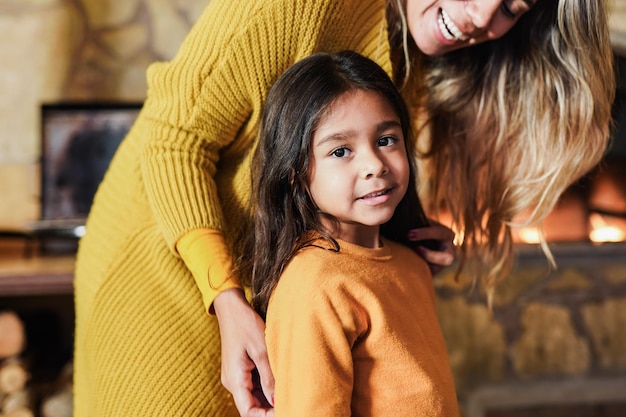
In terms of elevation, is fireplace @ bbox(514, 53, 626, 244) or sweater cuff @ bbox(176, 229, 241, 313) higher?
sweater cuff @ bbox(176, 229, 241, 313)

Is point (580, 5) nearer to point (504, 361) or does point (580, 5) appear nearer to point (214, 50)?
point (214, 50)

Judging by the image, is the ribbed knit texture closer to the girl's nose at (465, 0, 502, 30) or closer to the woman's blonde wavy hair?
the girl's nose at (465, 0, 502, 30)

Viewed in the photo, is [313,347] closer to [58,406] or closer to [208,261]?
[208,261]

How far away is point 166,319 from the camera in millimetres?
933

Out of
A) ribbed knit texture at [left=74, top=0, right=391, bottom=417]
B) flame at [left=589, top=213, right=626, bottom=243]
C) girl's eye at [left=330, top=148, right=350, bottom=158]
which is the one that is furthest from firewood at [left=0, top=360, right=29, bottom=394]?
flame at [left=589, top=213, right=626, bottom=243]

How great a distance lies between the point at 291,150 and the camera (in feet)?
2.67

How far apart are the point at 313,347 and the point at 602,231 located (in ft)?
5.95

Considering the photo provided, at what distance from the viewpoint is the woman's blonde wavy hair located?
3.76 ft

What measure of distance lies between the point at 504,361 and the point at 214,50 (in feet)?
5.41

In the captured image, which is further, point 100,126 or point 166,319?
point 100,126

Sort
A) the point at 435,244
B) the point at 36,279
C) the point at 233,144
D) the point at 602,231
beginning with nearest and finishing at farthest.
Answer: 1. the point at 233,144
2. the point at 435,244
3. the point at 36,279
4. the point at 602,231

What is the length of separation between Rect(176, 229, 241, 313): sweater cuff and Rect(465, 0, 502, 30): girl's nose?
0.47 metres

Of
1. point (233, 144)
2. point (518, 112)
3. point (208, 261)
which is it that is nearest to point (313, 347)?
point (208, 261)

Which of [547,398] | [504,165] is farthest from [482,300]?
[504,165]
